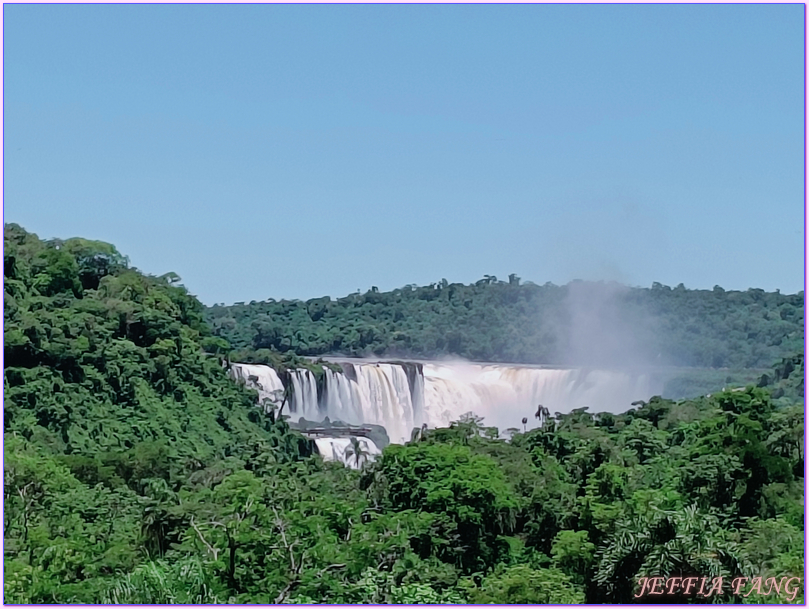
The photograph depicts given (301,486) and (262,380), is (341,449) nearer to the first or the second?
(262,380)

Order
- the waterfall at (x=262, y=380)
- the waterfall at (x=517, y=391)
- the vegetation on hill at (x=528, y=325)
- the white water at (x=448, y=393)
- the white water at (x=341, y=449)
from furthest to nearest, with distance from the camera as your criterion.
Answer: the vegetation on hill at (x=528, y=325)
the waterfall at (x=517, y=391)
the white water at (x=448, y=393)
the waterfall at (x=262, y=380)
the white water at (x=341, y=449)

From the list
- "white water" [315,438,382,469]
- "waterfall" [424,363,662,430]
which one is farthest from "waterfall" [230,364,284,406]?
"waterfall" [424,363,662,430]

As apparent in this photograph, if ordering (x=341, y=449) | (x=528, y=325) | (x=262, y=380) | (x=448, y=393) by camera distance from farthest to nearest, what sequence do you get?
1. (x=528, y=325)
2. (x=448, y=393)
3. (x=262, y=380)
4. (x=341, y=449)

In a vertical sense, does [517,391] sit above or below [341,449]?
above

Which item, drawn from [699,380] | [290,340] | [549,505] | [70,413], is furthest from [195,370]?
[699,380]

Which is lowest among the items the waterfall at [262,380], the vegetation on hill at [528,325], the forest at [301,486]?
the forest at [301,486]

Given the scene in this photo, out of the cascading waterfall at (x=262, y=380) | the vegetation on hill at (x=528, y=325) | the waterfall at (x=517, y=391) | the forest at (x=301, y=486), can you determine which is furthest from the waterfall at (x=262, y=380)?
the vegetation on hill at (x=528, y=325)

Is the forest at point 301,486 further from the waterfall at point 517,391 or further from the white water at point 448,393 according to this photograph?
the waterfall at point 517,391

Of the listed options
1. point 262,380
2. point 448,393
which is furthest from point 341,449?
point 448,393
